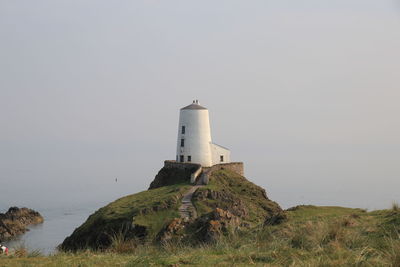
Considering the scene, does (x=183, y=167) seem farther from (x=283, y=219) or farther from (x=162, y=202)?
(x=283, y=219)

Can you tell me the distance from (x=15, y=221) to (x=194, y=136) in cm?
3469

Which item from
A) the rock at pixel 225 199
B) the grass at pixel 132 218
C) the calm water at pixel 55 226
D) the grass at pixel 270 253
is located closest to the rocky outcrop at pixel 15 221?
the calm water at pixel 55 226

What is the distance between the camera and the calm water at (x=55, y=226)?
6644 cm

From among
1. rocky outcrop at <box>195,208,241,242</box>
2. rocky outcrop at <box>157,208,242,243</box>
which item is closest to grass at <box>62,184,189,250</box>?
rocky outcrop at <box>157,208,242,243</box>

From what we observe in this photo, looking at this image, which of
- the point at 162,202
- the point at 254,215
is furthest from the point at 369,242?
the point at 254,215

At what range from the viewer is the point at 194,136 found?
70.0 metres

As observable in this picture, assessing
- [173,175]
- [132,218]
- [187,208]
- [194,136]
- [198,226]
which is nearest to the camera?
[198,226]

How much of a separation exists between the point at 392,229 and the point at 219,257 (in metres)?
6.72

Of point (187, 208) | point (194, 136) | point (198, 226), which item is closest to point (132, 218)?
point (187, 208)

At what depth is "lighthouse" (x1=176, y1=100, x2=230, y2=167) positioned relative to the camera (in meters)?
70.1

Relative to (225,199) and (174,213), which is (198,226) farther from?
(225,199)

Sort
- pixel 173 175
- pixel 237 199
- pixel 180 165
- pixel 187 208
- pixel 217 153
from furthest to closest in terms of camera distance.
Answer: pixel 217 153 < pixel 173 175 < pixel 180 165 < pixel 237 199 < pixel 187 208

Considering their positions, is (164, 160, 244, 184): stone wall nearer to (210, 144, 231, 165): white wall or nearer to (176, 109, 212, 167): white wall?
(176, 109, 212, 167): white wall

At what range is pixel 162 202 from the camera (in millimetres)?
50969
